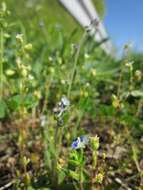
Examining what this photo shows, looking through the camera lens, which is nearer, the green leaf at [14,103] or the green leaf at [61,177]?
the green leaf at [61,177]

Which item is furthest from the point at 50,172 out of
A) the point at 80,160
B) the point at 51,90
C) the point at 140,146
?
the point at 51,90

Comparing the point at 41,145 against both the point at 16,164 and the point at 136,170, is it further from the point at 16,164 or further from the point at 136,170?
the point at 136,170

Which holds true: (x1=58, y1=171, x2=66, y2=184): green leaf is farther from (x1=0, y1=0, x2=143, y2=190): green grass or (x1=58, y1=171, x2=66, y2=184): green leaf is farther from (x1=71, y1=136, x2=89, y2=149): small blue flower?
(x1=71, y1=136, x2=89, y2=149): small blue flower

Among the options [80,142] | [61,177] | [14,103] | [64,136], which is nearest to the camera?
[80,142]

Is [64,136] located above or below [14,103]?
below

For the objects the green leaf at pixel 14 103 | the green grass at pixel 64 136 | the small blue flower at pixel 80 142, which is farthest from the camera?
the green leaf at pixel 14 103

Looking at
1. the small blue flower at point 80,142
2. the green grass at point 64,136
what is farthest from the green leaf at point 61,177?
the small blue flower at point 80,142

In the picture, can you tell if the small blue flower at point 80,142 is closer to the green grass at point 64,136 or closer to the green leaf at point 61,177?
the green grass at point 64,136

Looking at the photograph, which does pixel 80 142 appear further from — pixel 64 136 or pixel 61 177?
pixel 64 136

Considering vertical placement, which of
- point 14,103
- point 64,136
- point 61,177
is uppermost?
Result: point 14,103

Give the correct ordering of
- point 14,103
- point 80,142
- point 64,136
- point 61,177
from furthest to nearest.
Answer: point 64,136
point 14,103
point 61,177
point 80,142

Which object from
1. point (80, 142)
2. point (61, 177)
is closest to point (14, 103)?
point (61, 177)
